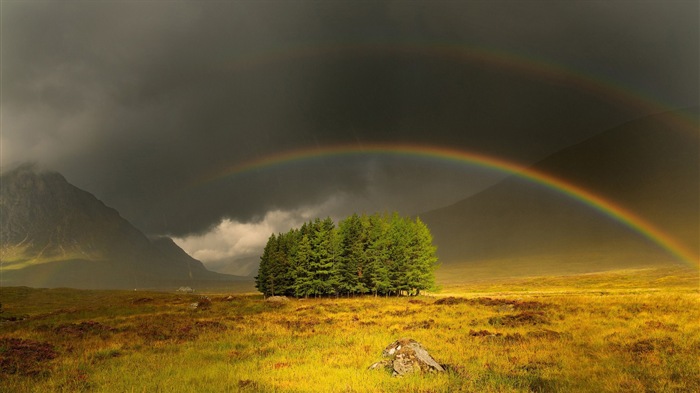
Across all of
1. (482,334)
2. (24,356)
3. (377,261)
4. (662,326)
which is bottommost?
(482,334)

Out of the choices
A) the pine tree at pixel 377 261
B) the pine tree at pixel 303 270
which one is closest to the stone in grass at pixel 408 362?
the pine tree at pixel 377 261

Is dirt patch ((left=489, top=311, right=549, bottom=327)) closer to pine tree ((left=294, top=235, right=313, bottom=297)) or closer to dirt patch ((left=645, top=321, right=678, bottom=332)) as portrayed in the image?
dirt patch ((left=645, top=321, right=678, bottom=332))

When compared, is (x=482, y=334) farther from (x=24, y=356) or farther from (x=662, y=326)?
(x=24, y=356)

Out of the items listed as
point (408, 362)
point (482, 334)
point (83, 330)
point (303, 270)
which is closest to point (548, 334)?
point (482, 334)

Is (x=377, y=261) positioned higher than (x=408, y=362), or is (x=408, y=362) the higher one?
(x=377, y=261)

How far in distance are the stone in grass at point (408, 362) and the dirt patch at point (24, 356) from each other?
15086 millimetres

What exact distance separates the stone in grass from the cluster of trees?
50330mm

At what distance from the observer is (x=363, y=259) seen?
2618 inches

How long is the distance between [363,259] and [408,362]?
52657 mm

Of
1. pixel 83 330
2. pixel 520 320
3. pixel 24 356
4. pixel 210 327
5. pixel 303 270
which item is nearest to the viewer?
pixel 24 356

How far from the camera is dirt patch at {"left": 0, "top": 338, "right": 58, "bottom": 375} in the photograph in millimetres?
16091

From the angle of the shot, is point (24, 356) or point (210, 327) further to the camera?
point (210, 327)

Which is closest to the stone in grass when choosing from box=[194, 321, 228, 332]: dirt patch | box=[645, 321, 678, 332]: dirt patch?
box=[194, 321, 228, 332]: dirt patch

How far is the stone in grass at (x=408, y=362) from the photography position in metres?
13.8
